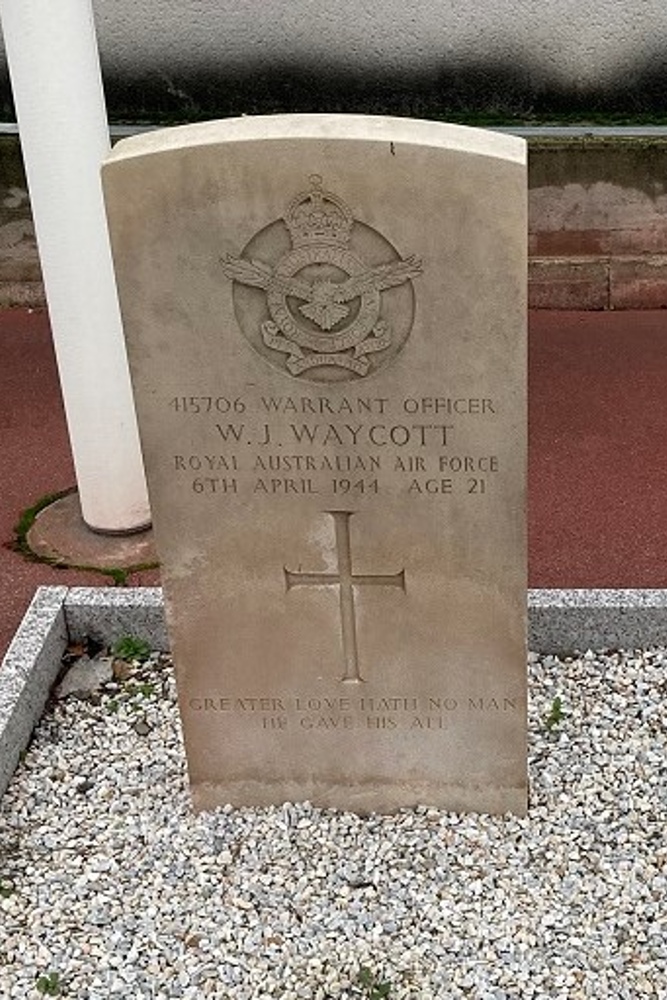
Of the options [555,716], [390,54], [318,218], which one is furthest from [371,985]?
[390,54]

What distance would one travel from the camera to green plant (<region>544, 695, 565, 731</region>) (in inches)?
162

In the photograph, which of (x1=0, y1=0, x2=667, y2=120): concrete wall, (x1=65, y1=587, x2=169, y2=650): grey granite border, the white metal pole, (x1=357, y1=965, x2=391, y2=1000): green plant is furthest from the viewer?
(x1=0, y1=0, x2=667, y2=120): concrete wall

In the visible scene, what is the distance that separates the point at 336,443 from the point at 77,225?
1761 mm

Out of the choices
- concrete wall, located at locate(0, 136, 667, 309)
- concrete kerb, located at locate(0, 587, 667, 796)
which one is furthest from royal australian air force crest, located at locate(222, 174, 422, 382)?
concrete wall, located at locate(0, 136, 667, 309)

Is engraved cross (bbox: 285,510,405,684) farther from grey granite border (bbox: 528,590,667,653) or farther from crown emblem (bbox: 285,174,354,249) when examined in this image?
grey granite border (bbox: 528,590,667,653)

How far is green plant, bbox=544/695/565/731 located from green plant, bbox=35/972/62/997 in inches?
66.8

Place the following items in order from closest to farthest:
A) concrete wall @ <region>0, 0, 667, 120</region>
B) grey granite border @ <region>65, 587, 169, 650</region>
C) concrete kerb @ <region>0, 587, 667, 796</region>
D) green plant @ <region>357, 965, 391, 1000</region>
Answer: green plant @ <region>357, 965, 391, 1000</region>, concrete kerb @ <region>0, 587, 667, 796</region>, grey granite border @ <region>65, 587, 169, 650</region>, concrete wall @ <region>0, 0, 667, 120</region>

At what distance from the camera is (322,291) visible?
311cm

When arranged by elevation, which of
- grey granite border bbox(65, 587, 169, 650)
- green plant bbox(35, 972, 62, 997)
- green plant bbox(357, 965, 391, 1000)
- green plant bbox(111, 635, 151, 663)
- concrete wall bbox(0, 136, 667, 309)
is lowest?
green plant bbox(357, 965, 391, 1000)

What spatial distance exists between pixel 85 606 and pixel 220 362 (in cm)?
161

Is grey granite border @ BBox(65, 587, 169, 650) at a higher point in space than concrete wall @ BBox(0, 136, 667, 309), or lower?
lower

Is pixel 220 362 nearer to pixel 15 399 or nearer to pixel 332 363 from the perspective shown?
pixel 332 363

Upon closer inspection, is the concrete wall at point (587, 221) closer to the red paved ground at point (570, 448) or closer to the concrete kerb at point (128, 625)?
the red paved ground at point (570, 448)

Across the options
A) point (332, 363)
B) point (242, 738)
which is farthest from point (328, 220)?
point (242, 738)
